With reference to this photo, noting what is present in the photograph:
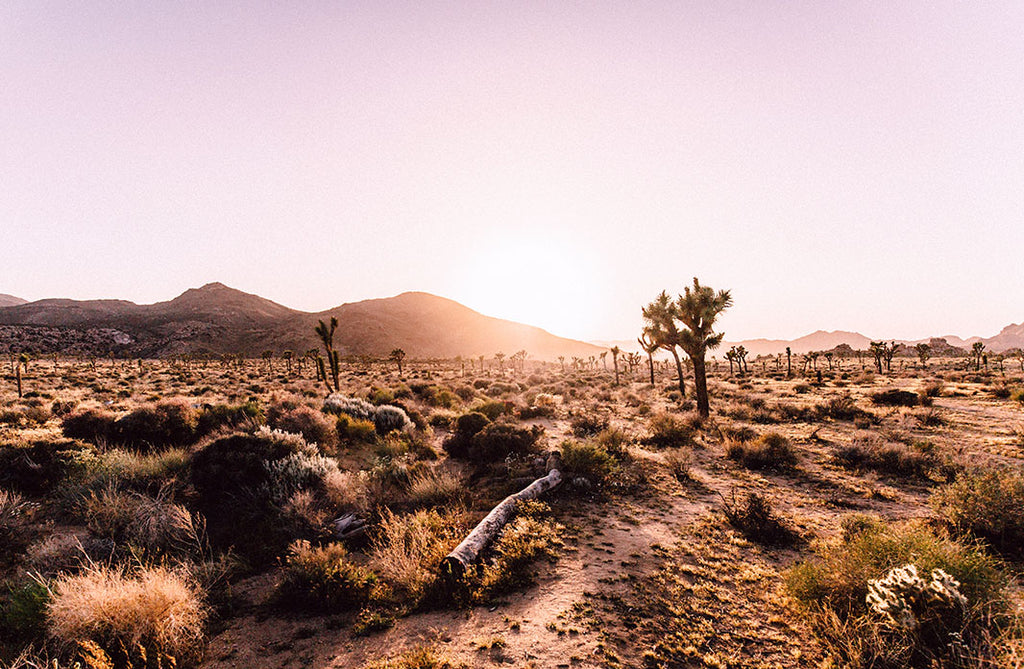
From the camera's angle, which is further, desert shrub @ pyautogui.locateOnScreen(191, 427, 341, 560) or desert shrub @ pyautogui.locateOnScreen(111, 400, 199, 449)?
desert shrub @ pyautogui.locateOnScreen(111, 400, 199, 449)

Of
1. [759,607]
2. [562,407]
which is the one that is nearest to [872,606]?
[759,607]

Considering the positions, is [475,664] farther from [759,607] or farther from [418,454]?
[418,454]

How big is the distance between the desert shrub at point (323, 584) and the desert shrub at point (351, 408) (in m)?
10.4

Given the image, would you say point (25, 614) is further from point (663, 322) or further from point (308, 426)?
point (663, 322)

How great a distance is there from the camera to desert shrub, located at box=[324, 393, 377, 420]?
17.1 metres

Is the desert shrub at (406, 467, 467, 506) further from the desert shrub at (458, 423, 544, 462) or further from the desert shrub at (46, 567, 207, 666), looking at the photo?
the desert shrub at (46, 567, 207, 666)

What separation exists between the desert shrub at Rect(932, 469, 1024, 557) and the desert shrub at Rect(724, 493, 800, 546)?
2903 millimetres

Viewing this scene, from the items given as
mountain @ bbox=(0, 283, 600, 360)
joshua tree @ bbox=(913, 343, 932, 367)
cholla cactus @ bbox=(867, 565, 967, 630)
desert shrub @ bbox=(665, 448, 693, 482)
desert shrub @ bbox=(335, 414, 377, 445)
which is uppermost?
mountain @ bbox=(0, 283, 600, 360)

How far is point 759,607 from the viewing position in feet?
20.2

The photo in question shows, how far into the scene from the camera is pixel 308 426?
44.3 feet

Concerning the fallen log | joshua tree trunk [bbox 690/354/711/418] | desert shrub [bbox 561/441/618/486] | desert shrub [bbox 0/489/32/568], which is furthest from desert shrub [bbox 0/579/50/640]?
joshua tree trunk [bbox 690/354/711/418]

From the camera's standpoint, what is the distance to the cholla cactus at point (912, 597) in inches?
173

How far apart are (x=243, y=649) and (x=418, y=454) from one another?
28.2 ft

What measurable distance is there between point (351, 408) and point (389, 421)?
6.28 feet
